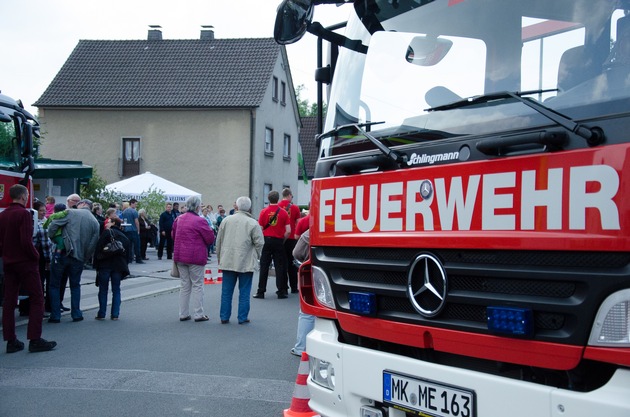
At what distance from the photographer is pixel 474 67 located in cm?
372

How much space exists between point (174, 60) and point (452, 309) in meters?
37.7

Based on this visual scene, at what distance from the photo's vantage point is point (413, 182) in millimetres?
3828

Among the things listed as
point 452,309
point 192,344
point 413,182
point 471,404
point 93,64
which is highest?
point 93,64

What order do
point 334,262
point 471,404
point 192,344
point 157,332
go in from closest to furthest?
point 471,404 < point 334,262 < point 192,344 < point 157,332

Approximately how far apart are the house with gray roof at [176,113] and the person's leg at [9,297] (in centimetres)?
2779

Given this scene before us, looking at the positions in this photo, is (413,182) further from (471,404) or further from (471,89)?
(471,404)

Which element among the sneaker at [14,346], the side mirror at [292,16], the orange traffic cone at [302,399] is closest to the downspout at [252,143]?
the sneaker at [14,346]

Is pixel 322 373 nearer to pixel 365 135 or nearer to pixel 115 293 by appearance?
pixel 365 135

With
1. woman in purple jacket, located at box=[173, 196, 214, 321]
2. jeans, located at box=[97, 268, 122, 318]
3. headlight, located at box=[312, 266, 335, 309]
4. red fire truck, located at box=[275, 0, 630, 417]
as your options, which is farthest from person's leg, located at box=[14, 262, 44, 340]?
headlight, located at box=[312, 266, 335, 309]

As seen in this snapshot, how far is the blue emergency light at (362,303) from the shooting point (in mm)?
4023

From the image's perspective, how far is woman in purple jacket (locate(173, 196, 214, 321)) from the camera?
1080cm

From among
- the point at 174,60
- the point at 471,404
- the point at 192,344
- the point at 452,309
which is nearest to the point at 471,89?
the point at 452,309

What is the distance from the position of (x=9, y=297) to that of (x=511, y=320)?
22.7ft

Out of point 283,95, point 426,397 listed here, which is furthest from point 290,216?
point 283,95
